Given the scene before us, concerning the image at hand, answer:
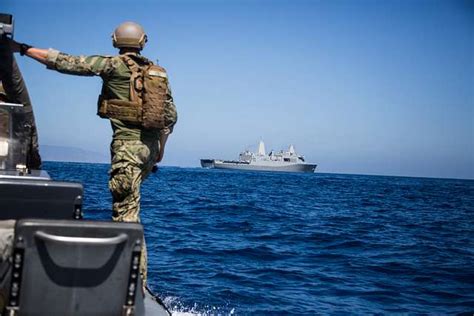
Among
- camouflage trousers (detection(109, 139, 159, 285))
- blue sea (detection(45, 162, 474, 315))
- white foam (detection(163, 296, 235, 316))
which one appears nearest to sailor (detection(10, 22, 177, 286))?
camouflage trousers (detection(109, 139, 159, 285))

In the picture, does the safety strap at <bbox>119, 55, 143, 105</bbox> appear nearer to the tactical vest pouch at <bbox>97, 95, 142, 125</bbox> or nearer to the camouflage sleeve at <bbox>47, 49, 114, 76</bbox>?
the tactical vest pouch at <bbox>97, 95, 142, 125</bbox>

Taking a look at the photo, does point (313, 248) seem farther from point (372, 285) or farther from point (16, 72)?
point (16, 72)

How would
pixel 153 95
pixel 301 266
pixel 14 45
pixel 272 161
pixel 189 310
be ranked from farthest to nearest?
pixel 272 161 → pixel 301 266 → pixel 189 310 → pixel 153 95 → pixel 14 45

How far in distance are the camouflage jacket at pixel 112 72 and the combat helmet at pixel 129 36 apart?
9cm

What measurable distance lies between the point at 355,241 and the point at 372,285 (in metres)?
5.19

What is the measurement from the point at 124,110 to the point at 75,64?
1.65 feet

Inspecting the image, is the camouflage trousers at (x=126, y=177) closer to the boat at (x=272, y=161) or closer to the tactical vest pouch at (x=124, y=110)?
the tactical vest pouch at (x=124, y=110)

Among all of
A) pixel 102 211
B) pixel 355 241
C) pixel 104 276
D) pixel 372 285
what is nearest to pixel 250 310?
pixel 372 285

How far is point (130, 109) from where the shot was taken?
4.31m

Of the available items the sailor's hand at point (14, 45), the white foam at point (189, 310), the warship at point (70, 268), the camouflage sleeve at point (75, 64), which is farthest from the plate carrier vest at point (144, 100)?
the white foam at point (189, 310)

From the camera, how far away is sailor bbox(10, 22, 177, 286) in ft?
→ 13.9

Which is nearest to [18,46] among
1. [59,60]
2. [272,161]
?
[59,60]

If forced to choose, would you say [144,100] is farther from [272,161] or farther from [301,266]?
[272,161]

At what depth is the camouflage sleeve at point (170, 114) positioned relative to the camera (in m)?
4.38
